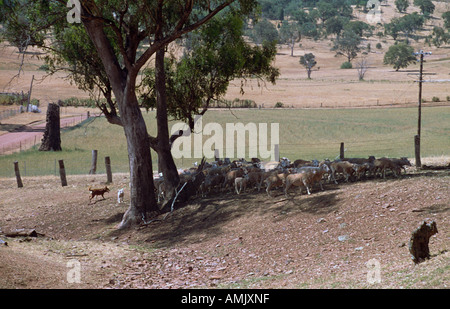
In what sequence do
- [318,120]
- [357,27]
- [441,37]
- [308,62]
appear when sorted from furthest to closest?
1. [357,27]
2. [441,37]
3. [308,62]
4. [318,120]

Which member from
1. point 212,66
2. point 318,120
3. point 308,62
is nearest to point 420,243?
point 212,66

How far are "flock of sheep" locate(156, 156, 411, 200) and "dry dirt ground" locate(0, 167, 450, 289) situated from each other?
1.66ft

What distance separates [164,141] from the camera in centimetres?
2002

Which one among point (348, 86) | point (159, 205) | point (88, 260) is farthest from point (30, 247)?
point (348, 86)

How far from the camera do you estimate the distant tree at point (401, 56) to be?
12053 centimetres

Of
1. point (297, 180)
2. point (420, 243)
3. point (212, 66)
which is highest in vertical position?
point (212, 66)

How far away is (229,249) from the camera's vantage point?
13.6 m

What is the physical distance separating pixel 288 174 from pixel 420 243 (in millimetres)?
8266

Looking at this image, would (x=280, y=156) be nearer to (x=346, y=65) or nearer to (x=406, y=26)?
(x=346, y=65)

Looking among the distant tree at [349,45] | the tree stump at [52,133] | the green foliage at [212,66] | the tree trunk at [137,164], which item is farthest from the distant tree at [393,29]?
the tree trunk at [137,164]

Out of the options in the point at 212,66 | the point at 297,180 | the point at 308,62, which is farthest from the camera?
the point at 308,62

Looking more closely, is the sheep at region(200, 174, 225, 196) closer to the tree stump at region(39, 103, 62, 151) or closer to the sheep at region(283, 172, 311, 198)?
the sheep at region(283, 172, 311, 198)

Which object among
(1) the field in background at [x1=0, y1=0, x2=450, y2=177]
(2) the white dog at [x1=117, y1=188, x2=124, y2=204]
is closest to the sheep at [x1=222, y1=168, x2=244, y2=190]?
(2) the white dog at [x1=117, y1=188, x2=124, y2=204]

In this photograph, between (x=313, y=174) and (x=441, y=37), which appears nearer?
(x=313, y=174)
